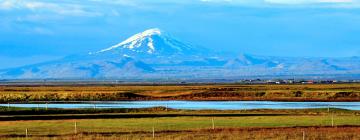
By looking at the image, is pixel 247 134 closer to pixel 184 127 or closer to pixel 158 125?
pixel 184 127

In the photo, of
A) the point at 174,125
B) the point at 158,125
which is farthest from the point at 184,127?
the point at 158,125

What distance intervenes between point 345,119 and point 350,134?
16237mm

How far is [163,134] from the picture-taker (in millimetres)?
46438

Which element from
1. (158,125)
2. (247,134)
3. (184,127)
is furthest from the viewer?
(158,125)

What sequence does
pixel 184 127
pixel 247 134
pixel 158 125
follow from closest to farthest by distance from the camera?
pixel 247 134, pixel 184 127, pixel 158 125

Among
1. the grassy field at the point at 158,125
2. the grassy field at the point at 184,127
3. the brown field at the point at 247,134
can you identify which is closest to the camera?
the brown field at the point at 247,134

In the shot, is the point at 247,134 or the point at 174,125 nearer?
the point at 247,134

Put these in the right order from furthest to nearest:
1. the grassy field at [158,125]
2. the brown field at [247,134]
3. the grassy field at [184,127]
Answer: the grassy field at [158,125] < the grassy field at [184,127] < the brown field at [247,134]

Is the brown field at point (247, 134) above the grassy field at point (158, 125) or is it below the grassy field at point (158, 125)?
below

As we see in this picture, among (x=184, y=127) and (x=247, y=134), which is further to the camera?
(x=184, y=127)

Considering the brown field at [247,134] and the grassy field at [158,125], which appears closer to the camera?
the brown field at [247,134]

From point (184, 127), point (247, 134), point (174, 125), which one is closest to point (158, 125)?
point (174, 125)

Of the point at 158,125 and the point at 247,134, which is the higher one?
the point at 158,125

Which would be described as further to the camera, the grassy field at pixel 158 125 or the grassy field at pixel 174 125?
the grassy field at pixel 158 125
